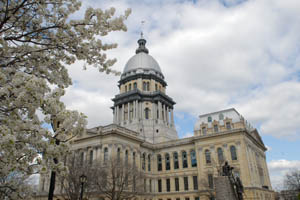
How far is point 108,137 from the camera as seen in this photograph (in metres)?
47.3

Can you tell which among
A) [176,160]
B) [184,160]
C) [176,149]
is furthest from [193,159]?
[176,149]

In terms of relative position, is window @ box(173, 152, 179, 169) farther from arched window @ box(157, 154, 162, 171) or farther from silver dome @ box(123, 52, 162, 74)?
silver dome @ box(123, 52, 162, 74)

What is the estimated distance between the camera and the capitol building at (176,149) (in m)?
48.1

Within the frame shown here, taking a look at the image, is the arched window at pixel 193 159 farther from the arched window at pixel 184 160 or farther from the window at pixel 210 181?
the window at pixel 210 181

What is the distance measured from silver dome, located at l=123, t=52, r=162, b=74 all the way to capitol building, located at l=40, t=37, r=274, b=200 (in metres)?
11.0

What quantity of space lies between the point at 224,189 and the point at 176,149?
4092 centimetres

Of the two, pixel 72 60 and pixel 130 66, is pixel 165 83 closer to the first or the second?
pixel 130 66

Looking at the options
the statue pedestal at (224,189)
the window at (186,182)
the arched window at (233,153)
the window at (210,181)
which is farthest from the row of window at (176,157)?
the statue pedestal at (224,189)

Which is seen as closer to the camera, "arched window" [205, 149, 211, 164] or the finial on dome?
"arched window" [205, 149, 211, 164]

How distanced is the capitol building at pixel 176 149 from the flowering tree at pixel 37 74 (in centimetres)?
3824

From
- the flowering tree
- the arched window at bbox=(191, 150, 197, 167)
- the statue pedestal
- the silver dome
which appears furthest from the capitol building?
the flowering tree

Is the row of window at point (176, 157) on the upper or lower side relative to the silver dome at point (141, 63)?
lower

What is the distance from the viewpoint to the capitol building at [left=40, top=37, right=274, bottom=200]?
158 ft

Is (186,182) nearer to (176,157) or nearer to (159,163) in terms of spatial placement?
(176,157)
